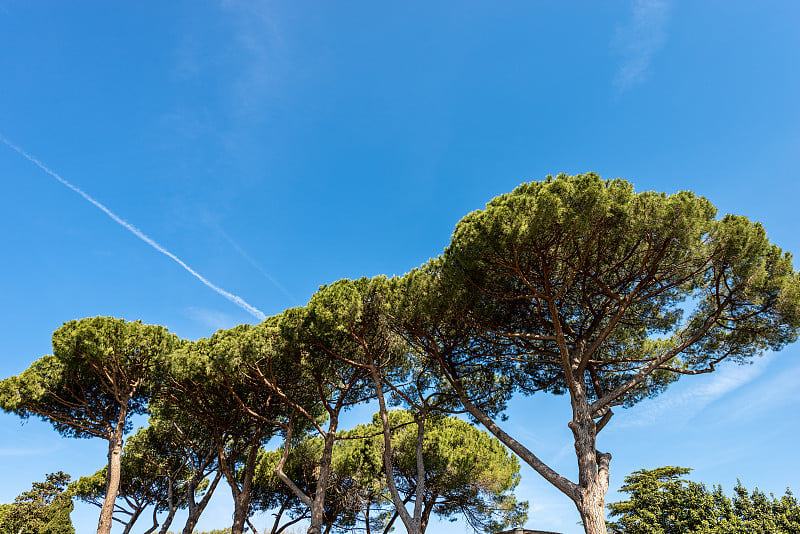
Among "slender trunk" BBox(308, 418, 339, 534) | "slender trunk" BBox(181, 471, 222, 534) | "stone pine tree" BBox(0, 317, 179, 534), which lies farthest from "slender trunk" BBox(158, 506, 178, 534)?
"slender trunk" BBox(308, 418, 339, 534)

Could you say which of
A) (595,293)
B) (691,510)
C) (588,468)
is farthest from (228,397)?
(691,510)

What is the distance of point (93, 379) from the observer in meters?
12.8

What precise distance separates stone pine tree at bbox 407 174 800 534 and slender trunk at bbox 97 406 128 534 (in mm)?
8459

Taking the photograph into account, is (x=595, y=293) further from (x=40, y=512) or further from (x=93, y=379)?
(x=40, y=512)

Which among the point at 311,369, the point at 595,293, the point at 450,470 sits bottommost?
the point at 450,470

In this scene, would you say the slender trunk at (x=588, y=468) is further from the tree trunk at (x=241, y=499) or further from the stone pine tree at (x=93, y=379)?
the stone pine tree at (x=93, y=379)

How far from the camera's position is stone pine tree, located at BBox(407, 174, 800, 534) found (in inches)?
308

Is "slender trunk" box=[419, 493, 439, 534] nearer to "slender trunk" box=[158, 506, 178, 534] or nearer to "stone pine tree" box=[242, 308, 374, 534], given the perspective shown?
"stone pine tree" box=[242, 308, 374, 534]

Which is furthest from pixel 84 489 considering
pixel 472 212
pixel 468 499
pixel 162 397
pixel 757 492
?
pixel 757 492

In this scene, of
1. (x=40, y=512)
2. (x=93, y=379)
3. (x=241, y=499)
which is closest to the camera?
(x=241, y=499)

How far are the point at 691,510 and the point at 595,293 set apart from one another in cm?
566

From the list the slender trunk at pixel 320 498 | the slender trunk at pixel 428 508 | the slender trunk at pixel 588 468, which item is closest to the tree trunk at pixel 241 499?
the slender trunk at pixel 320 498

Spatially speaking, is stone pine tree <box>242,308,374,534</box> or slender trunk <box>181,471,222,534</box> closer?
stone pine tree <box>242,308,374,534</box>

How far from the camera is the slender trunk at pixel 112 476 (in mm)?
11133
